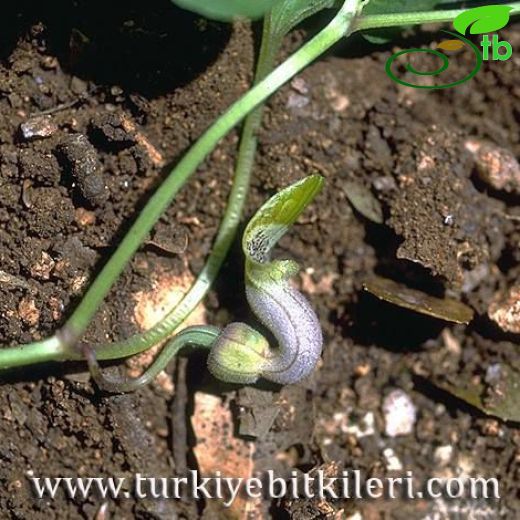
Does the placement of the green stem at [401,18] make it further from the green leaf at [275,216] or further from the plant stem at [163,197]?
the green leaf at [275,216]

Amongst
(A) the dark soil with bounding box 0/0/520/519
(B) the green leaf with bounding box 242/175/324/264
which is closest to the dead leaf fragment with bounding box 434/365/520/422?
(A) the dark soil with bounding box 0/0/520/519

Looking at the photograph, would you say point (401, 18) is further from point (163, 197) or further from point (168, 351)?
point (168, 351)

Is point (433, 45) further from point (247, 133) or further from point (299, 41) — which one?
point (247, 133)

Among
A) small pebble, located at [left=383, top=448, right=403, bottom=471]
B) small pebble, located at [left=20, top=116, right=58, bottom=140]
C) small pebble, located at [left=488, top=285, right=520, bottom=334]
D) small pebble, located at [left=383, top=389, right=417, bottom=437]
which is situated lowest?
small pebble, located at [left=383, top=448, right=403, bottom=471]

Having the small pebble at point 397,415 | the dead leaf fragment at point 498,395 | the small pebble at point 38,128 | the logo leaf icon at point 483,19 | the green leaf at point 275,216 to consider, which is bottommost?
the small pebble at point 397,415

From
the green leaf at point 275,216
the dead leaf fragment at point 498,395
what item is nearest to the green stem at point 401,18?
the green leaf at point 275,216

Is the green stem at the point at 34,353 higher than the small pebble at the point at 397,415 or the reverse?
higher

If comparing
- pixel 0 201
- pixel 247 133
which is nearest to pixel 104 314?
pixel 0 201

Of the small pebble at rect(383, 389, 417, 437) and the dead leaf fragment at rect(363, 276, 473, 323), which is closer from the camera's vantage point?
the dead leaf fragment at rect(363, 276, 473, 323)

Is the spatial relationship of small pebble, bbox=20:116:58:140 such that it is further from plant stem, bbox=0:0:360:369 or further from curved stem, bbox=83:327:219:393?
curved stem, bbox=83:327:219:393
